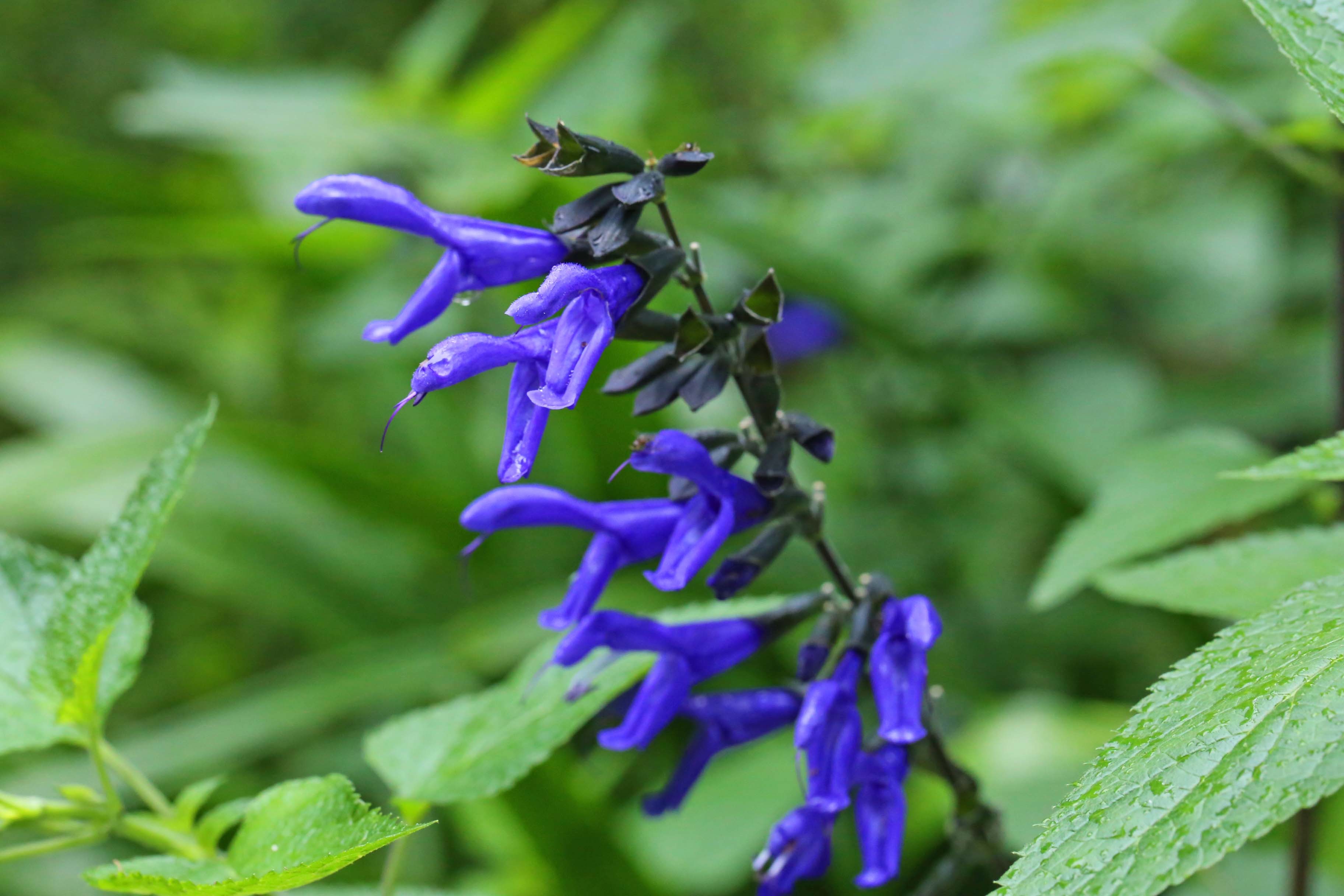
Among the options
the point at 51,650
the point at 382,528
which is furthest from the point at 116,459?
the point at 51,650

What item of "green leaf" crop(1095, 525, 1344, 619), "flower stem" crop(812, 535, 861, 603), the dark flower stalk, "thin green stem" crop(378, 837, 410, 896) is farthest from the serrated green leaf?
"green leaf" crop(1095, 525, 1344, 619)

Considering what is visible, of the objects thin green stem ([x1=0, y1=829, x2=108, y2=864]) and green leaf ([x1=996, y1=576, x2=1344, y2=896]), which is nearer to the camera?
green leaf ([x1=996, y1=576, x2=1344, y2=896])

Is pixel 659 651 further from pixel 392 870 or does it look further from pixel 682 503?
pixel 392 870

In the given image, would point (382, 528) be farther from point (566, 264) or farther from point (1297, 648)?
point (1297, 648)

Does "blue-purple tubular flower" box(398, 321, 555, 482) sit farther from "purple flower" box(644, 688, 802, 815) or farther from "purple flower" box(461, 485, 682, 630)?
"purple flower" box(644, 688, 802, 815)

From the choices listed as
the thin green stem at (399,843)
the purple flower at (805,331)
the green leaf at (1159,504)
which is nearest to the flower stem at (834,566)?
the green leaf at (1159,504)

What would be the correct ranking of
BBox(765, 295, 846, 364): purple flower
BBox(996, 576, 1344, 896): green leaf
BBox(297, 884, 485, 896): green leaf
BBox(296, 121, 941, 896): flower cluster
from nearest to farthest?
BBox(996, 576, 1344, 896): green leaf
BBox(296, 121, 941, 896): flower cluster
BBox(297, 884, 485, 896): green leaf
BBox(765, 295, 846, 364): purple flower
